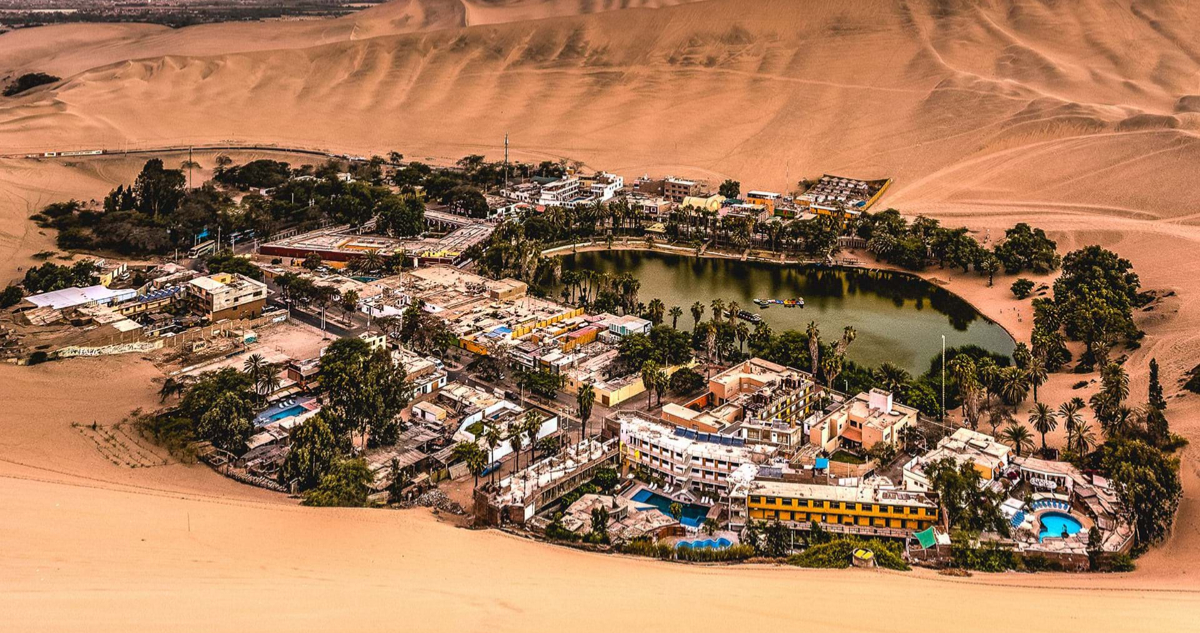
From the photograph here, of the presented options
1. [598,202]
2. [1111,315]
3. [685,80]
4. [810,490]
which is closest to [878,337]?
[1111,315]

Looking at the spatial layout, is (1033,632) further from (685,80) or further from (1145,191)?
(685,80)

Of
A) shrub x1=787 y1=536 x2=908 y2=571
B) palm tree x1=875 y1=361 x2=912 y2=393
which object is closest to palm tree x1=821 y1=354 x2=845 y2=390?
palm tree x1=875 y1=361 x2=912 y2=393

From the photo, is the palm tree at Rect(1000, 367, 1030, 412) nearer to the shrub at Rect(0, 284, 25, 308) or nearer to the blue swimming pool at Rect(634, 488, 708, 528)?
the blue swimming pool at Rect(634, 488, 708, 528)

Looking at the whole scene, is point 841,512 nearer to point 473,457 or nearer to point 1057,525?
point 1057,525

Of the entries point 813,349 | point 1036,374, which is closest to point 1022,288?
point 1036,374

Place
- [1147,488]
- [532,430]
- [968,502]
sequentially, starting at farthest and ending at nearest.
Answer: [532,430] < [968,502] < [1147,488]
